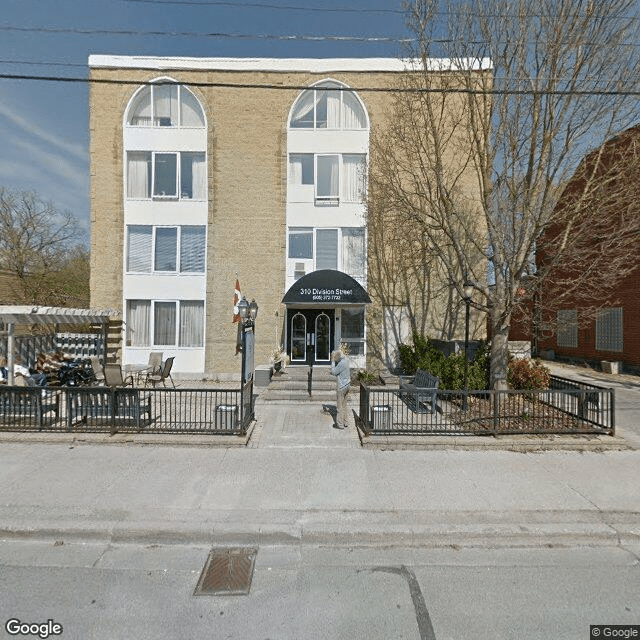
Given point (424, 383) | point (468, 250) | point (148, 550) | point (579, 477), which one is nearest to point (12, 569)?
point (148, 550)

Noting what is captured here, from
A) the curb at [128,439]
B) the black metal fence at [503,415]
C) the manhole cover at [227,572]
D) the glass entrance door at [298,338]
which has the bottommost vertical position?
the manhole cover at [227,572]

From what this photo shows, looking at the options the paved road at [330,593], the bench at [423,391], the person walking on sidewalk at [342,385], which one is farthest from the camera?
the person walking on sidewalk at [342,385]

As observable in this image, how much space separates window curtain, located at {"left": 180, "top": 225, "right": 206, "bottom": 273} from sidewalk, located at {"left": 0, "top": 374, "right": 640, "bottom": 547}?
333 inches

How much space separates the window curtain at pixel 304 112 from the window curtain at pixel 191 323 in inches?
316

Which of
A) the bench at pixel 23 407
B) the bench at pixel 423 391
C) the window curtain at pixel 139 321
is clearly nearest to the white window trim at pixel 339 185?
the window curtain at pixel 139 321

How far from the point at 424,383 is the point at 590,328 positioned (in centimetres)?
1421

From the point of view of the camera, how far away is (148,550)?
3.70 meters

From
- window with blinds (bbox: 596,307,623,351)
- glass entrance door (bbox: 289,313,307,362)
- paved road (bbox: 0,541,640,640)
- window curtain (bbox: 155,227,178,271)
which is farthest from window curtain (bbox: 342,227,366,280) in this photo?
window with blinds (bbox: 596,307,623,351)

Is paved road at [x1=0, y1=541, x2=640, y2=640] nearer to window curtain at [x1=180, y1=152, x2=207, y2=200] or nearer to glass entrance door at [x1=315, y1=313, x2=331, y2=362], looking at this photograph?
glass entrance door at [x1=315, y1=313, x2=331, y2=362]

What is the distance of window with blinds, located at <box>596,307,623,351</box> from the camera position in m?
15.9

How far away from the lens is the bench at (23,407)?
6.73 metres

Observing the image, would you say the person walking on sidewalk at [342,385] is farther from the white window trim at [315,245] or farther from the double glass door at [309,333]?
the white window trim at [315,245]

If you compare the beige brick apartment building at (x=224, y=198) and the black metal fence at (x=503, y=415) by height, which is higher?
the beige brick apartment building at (x=224, y=198)

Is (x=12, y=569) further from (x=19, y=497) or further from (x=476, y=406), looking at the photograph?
(x=476, y=406)
